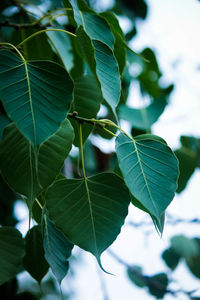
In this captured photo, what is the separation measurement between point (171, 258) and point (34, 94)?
3.30 feet

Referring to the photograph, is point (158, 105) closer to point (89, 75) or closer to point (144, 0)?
point (89, 75)

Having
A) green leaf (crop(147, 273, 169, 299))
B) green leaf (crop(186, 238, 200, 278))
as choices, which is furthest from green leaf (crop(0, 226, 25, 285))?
green leaf (crop(186, 238, 200, 278))

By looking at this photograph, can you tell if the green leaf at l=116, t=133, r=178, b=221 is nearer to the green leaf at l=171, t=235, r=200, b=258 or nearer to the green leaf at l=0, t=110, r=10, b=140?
the green leaf at l=0, t=110, r=10, b=140

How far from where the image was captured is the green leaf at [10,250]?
1.95ft

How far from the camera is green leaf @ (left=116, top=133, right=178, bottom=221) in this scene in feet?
1.54

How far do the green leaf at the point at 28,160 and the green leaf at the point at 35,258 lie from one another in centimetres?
20

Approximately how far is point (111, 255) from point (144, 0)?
0.97 m

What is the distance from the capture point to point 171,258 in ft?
4.28

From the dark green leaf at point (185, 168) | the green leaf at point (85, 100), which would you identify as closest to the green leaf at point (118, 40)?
the green leaf at point (85, 100)

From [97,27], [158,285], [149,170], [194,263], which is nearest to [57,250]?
[149,170]

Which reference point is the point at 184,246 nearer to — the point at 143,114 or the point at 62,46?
the point at 143,114

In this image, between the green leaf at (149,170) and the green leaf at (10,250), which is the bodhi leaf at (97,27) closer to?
the green leaf at (149,170)

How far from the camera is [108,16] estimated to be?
0.70m

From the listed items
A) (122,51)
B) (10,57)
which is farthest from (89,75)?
(10,57)
